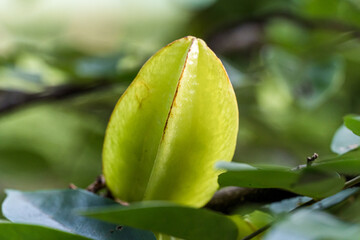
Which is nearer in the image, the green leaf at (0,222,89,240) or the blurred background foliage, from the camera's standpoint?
the green leaf at (0,222,89,240)

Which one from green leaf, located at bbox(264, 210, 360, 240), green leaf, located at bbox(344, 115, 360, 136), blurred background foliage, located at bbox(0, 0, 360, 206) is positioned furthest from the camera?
blurred background foliage, located at bbox(0, 0, 360, 206)

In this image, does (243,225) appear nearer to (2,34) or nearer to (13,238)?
(13,238)

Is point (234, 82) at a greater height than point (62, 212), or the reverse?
point (234, 82)

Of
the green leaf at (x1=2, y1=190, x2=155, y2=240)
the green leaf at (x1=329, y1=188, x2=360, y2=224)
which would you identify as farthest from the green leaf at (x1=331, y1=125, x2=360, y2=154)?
the green leaf at (x1=2, y1=190, x2=155, y2=240)

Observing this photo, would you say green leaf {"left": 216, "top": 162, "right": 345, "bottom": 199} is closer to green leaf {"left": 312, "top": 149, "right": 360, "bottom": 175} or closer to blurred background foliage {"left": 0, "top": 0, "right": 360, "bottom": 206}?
green leaf {"left": 312, "top": 149, "right": 360, "bottom": 175}

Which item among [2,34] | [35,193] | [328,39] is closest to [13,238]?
[35,193]

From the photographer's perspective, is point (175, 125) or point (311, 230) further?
point (175, 125)

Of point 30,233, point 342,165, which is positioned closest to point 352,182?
point 342,165

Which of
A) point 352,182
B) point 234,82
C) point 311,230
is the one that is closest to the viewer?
point 311,230

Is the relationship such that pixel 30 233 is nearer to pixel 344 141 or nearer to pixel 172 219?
pixel 172 219
